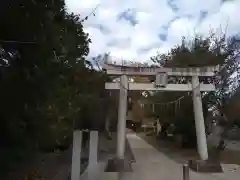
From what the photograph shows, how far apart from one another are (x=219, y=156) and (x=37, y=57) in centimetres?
1789

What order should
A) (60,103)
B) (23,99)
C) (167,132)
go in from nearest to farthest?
(23,99)
(60,103)
(167,132)

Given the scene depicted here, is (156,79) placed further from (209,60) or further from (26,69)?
(26,69)

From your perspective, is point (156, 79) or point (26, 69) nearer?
point (26, 69)

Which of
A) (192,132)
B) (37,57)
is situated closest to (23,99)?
(37,57)

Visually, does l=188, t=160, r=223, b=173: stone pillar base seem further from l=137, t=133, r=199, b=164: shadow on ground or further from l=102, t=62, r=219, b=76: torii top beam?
l=102, t=62, r=219, b=76: torii top beam

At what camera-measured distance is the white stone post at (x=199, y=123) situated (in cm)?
1658

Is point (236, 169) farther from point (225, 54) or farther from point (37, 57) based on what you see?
point (37, 57)

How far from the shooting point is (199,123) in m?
16.9

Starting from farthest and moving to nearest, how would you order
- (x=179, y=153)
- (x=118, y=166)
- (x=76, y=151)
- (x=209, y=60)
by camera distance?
1. (x=179, y=153)
2. (x=209, y=60)
3. (x=118, y=166)
4. (x=76, y=151)

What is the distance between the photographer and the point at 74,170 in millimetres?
10430

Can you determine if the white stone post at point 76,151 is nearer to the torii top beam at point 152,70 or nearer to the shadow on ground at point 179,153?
the torii top beam at point 152,70

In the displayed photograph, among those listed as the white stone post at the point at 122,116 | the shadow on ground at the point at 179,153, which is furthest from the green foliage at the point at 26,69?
the shadow on ground at the point at 179,153

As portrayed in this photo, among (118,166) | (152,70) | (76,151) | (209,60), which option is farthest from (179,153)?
(76,151)

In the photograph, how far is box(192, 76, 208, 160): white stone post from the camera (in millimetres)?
16578
